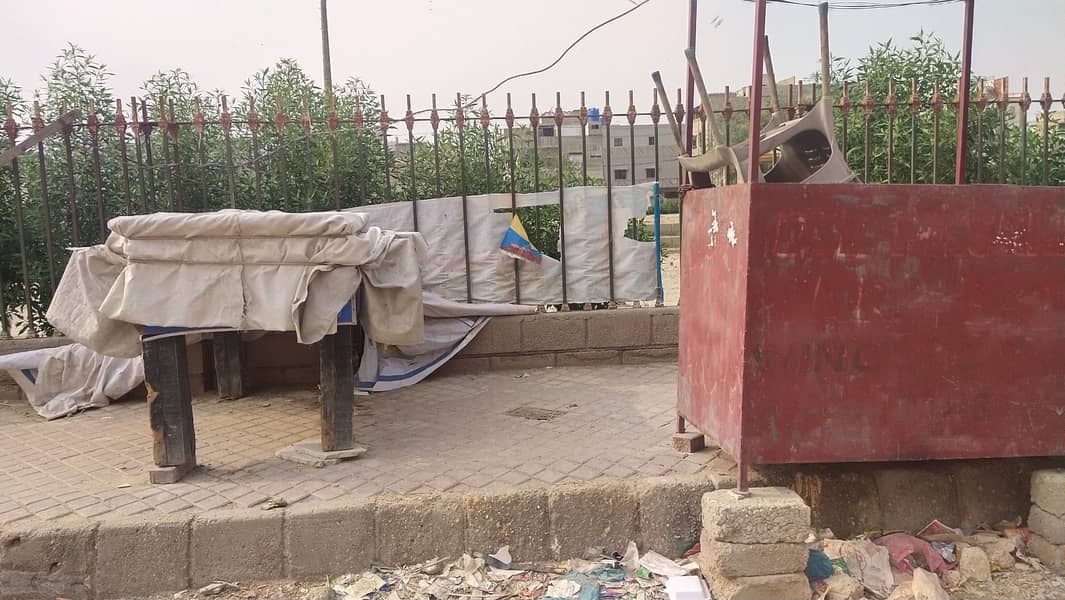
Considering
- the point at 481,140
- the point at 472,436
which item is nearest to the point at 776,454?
the point at 472,436

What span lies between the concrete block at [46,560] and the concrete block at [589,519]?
207cm

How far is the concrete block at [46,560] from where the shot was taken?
311cm

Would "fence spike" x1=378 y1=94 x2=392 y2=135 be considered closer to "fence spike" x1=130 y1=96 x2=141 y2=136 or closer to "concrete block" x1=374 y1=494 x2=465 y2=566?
"fence spike" x1=130 y1=96 x2=141 y2=136

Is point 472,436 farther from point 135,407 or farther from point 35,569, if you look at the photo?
point 135,407

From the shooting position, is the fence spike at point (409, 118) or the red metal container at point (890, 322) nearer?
the red metal container at point (890, 322)

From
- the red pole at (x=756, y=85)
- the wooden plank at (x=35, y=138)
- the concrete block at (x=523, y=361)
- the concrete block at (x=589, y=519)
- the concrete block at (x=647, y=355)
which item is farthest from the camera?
the concrete block at (x=647, y=355)

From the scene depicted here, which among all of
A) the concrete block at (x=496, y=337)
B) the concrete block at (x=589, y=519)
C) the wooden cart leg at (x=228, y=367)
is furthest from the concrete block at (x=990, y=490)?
the wooden cart leg at (x=228, y=367)

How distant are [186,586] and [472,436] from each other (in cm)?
170

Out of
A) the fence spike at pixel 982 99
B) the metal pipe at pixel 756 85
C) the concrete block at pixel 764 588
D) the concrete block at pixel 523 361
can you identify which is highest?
the fence spike at pixel 982 99

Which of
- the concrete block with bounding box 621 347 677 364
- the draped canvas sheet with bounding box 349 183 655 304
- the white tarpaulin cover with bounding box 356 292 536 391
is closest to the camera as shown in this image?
the white tarpaulin cover with bounding box 356 292 536 391

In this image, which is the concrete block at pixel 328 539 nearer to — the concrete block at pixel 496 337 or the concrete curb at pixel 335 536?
the concrete curb at pixel 335 536

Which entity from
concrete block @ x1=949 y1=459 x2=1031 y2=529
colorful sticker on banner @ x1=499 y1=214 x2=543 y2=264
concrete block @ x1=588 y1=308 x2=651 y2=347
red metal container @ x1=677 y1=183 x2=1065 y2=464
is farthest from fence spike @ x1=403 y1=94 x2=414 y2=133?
concrete block @ x1=949 y1=459 x2=1031 y2=529

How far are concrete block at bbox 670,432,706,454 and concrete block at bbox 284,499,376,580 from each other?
1.69m

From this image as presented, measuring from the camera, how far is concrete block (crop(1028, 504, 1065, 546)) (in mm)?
3330
